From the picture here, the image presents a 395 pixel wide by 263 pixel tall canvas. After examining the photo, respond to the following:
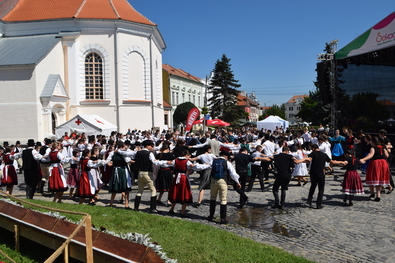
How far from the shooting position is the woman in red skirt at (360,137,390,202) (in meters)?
10.8

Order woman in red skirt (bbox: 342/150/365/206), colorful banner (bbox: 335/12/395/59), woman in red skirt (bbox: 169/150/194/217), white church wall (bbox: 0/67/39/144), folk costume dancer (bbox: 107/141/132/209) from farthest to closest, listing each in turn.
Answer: white church wall (bbox: 0/67/39/144), colorful banner (bbox: 335/12/395/59), folk costume dancer (bbox: 107/141/132/209), woman in red skirt (bbox: 342/150/365/206), woman in red skirt (bbox: 169/150/194/217)

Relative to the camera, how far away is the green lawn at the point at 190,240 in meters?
5.83

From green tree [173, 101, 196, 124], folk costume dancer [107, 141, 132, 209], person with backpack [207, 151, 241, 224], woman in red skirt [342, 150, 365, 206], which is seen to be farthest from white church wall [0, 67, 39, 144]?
green tree [173, 101, 196, 124]

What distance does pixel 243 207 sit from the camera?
10.5 metres

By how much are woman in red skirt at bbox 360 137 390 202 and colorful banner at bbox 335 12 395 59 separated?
Answer: 386 inches

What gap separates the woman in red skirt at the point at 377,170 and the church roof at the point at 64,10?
3046 centimetres

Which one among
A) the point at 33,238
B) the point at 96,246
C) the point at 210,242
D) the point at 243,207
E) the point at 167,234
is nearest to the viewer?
the point at 96,246

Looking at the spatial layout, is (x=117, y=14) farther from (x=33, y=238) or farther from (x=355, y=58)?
(x=33, y=238)

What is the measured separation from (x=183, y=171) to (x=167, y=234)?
2604mm

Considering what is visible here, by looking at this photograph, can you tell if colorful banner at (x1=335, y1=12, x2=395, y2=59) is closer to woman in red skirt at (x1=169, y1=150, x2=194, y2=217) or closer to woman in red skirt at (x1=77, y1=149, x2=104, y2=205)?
woman in red skirt at (x1=169, y1=150, x2=194, y2=217)

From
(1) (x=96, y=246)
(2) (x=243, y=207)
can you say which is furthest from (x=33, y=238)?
(2) (x=243, y=207)

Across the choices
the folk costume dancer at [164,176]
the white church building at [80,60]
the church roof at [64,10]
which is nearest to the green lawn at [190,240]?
the folk costume dancer at [164,176]

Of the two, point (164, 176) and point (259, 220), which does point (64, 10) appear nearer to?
point (164, 176)

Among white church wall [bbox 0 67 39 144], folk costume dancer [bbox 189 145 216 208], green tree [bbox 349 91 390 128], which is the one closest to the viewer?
folk costume dancer [bbox 189 145 216 208]
